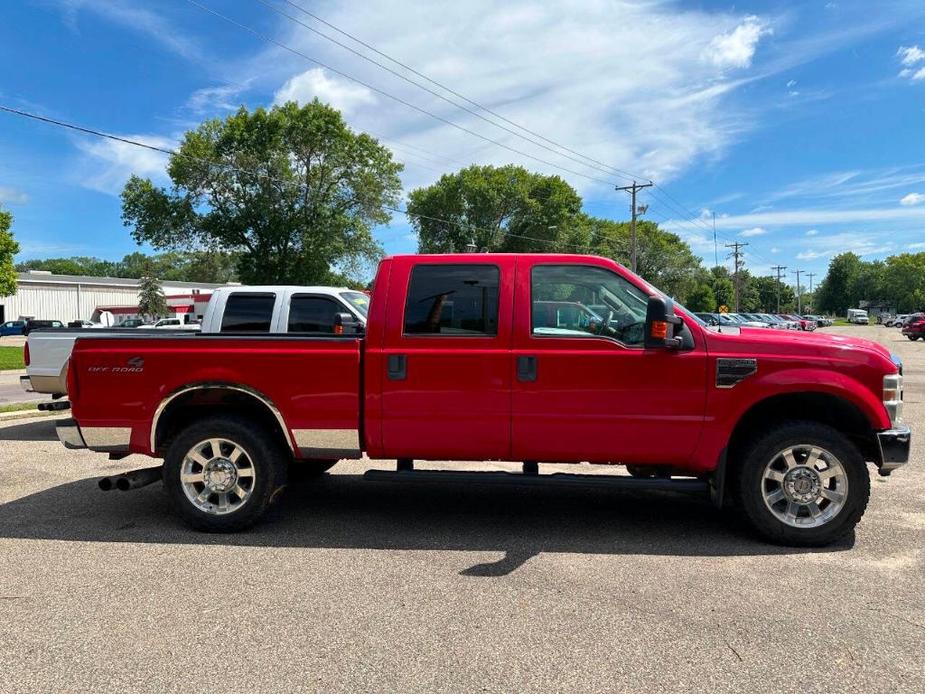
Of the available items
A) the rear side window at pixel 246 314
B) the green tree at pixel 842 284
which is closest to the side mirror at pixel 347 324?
the rear side window at pixel 246 314

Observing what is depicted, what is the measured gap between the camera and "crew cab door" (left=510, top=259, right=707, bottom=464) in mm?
4531

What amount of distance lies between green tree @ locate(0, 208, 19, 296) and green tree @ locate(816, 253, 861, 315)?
16010 centimetres

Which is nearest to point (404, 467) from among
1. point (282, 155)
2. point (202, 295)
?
point (202, 295)

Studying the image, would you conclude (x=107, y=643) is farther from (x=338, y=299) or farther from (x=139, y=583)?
(x=338, y=299)

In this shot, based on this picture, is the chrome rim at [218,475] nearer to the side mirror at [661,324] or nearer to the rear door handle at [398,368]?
the rear door handle at [398,368]

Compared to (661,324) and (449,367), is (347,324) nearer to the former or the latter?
(449,367)

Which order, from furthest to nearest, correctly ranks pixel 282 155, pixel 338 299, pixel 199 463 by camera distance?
pixel 282 155 → pixel 338 299 → pixel 199 463

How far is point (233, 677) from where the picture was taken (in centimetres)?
296

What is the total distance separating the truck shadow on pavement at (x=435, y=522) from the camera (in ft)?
15.3

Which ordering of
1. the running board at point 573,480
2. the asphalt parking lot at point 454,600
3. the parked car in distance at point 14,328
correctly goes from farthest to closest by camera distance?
the parked car in distance at point 14,328 < the running board at point 573,480 < the asphalt parking lot at point 454,600

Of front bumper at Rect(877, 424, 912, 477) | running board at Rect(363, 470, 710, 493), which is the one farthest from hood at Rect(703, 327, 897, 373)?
running board at Rect(363, 470, 710, 493)

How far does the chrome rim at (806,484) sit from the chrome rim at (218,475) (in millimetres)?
3707

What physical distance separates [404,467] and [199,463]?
1.52m

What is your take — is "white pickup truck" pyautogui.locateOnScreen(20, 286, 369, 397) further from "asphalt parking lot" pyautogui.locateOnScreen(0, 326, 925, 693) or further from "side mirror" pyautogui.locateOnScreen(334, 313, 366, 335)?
"asphalt parking lot" pyautogui.locateOnScreen(0, 326, 925, 693)
